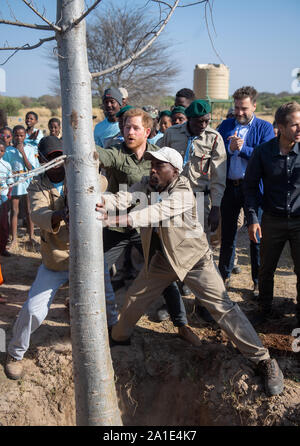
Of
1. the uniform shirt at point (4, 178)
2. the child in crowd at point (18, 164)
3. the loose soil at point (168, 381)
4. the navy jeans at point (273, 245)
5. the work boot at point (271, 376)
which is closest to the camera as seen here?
the uniform shirt at point (4, 178)

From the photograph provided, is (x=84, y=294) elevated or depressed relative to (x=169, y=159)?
depressed

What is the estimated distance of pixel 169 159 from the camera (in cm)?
304

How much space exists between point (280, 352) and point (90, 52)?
17.2 metres

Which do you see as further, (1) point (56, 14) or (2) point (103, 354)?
(2) point (103, 354)

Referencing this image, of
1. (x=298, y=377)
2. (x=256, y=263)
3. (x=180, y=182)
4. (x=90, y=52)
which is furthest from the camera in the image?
(x=90, y=52)

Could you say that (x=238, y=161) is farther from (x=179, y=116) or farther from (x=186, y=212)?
(x=179, y=116)

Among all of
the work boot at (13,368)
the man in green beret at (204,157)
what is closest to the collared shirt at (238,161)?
the man in green beret at (204,157)

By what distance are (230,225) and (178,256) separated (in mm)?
1465

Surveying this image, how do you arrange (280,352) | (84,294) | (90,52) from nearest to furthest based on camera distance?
1. (84,294)
2. (280,352)
3. (90,52)

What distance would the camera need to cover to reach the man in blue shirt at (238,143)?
4191 mm

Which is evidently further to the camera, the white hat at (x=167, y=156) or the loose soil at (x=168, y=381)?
the loose soil at (x=168, y=381)

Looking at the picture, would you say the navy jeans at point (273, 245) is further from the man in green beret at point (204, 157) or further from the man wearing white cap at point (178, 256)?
the man wearing white cap at point (178, 256)

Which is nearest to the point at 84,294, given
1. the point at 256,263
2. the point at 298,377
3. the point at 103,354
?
the point at 103,354
